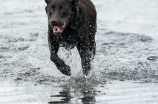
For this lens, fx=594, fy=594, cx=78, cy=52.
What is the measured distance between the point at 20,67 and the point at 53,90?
83.4 inches

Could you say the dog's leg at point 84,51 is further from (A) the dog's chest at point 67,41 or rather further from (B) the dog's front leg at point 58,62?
(B) the dog's front leg at point 58,62

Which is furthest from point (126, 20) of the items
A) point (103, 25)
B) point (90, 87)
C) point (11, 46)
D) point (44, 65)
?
point (90, 87)

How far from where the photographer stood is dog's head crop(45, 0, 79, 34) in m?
9.03

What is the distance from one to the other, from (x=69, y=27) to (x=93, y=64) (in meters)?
1.65

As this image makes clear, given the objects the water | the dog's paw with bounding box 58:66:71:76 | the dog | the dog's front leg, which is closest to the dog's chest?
the dog

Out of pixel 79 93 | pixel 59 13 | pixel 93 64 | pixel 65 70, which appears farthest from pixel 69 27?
pixel 93 64

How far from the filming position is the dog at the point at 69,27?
914cm

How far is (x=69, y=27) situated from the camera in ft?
31.4

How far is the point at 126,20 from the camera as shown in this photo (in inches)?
659

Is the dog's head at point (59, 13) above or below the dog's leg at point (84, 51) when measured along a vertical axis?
above

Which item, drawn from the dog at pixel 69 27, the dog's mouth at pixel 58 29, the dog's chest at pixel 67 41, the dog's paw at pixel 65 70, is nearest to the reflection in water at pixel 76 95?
the dog's paw at pixel 65 70

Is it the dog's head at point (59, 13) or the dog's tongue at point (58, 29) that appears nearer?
the dog's head at point (59, 13)

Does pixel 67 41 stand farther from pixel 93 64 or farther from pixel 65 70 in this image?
pixel 93 64

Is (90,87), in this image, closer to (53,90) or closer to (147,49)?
(53,90)
